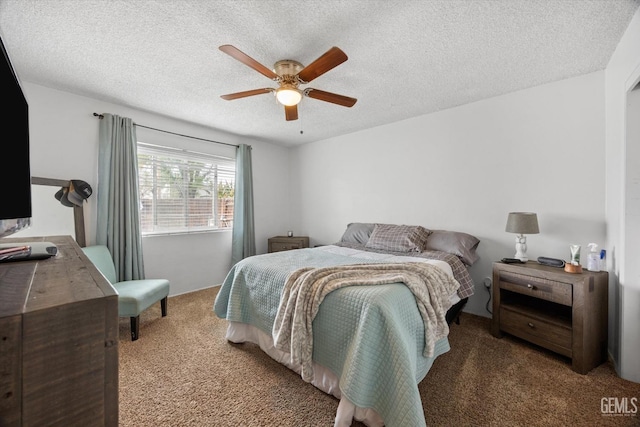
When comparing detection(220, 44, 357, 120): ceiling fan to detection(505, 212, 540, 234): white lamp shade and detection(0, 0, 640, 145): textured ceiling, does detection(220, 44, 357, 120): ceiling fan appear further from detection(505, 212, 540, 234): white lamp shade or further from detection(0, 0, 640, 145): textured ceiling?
detection(505, 212, 540, 234): white lamp shade

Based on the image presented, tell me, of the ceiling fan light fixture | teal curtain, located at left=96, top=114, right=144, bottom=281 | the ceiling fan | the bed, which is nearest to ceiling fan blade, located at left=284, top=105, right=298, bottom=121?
the ceiling fan

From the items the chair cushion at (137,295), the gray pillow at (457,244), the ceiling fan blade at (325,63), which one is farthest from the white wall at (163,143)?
the gray pillow at (457,244)

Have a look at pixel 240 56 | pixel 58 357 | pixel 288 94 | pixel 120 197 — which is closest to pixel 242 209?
pixel 120 197

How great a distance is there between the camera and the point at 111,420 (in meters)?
0.47

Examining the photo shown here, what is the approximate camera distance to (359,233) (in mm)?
3484

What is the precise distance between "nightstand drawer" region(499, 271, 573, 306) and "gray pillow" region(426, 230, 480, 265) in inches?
14.8

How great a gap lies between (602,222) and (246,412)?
3.09m

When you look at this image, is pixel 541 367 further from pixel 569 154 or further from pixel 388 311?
pixel 569 154

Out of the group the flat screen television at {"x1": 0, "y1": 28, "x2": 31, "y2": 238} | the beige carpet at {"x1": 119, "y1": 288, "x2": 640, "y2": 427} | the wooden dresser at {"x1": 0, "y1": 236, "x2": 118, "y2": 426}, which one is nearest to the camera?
A: the wooden dresser at {"x1": 0, "y1": 236, "x2": 118, "y2": 426}

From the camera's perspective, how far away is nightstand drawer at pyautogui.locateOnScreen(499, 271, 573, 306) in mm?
1934

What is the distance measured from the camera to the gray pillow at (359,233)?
11.2 feet

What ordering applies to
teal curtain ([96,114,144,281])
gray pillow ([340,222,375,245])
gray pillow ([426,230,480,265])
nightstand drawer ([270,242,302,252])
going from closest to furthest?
gray pillow ([426,230,480,265]) < teal curtain ([96,114,144,281]) < gray pillow ([340,222,375,245]) < nightstand drawer ([270,242,302,252])

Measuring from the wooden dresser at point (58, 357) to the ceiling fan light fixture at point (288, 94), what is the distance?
6.18ft

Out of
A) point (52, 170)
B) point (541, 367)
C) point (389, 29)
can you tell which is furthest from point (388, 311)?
point (52, 170)
